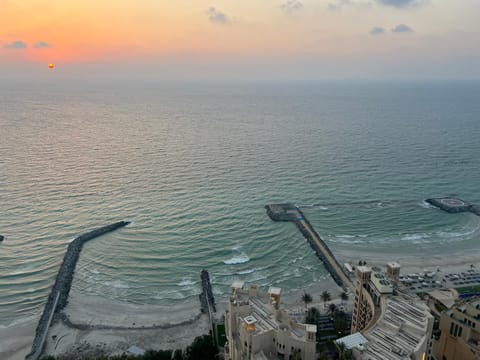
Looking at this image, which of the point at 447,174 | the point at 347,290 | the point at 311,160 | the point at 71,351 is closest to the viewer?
the point at 71,351

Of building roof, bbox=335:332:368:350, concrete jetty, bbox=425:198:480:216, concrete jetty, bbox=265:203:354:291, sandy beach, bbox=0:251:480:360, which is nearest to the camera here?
building roof, bbox=335:332:368:350

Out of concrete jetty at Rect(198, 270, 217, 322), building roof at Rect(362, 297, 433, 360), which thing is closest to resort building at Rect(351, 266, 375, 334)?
building roof at Rect(362, 297, 433, 360)

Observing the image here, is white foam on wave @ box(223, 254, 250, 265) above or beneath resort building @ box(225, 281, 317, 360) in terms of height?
beneath

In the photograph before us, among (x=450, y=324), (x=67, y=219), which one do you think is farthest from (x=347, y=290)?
(x=67, y=219)

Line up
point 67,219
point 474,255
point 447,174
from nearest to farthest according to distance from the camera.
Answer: point 474,255
point 67,219
point 447,174

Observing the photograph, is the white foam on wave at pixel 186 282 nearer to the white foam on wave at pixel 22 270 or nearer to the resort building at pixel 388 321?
the white foam on wave at pixel 22 270

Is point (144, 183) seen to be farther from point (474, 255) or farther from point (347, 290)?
point (474, 255)

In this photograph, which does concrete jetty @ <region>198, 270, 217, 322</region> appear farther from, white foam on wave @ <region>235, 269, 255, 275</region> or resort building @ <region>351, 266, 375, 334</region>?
resort building @ <region>351, 266, 375, 334</region>
